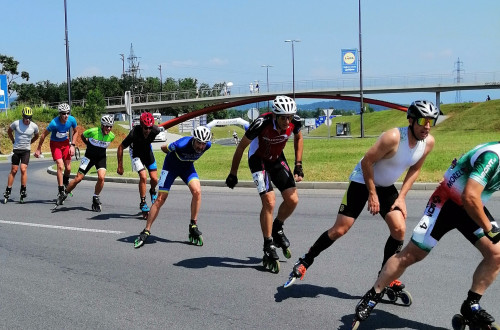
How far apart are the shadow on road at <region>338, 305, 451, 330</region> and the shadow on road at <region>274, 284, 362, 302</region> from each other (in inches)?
21.5

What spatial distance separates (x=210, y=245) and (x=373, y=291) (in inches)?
151

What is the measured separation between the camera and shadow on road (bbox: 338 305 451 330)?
457 centimetres

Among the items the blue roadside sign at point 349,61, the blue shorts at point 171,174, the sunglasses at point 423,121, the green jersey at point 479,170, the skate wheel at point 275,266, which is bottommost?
the skate wheel at point 275,266

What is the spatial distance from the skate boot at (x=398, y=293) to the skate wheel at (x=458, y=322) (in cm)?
70

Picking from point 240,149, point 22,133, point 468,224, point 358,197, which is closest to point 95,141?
point 22,133

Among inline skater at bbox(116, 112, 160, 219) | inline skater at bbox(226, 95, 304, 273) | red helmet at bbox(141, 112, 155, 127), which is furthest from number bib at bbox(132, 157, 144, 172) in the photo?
inline skater at bbox(226, 95, 304, 273)

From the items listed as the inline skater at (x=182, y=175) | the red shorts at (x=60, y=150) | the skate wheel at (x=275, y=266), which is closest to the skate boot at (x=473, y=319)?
the skate wheel at (x=275, y=266)

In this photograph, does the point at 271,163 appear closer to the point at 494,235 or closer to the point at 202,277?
the point at 202,277

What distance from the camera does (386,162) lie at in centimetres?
499

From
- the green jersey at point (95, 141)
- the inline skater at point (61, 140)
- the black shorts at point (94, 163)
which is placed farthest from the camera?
the inline skater at point (61, 140)

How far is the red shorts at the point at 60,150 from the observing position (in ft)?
41.2

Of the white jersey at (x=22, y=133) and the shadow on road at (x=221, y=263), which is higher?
the white jersey at (x=22, y=133)

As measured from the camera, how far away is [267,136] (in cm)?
644

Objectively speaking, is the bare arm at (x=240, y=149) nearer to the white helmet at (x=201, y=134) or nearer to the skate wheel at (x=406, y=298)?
the white helmet at (x=201, y=134)
